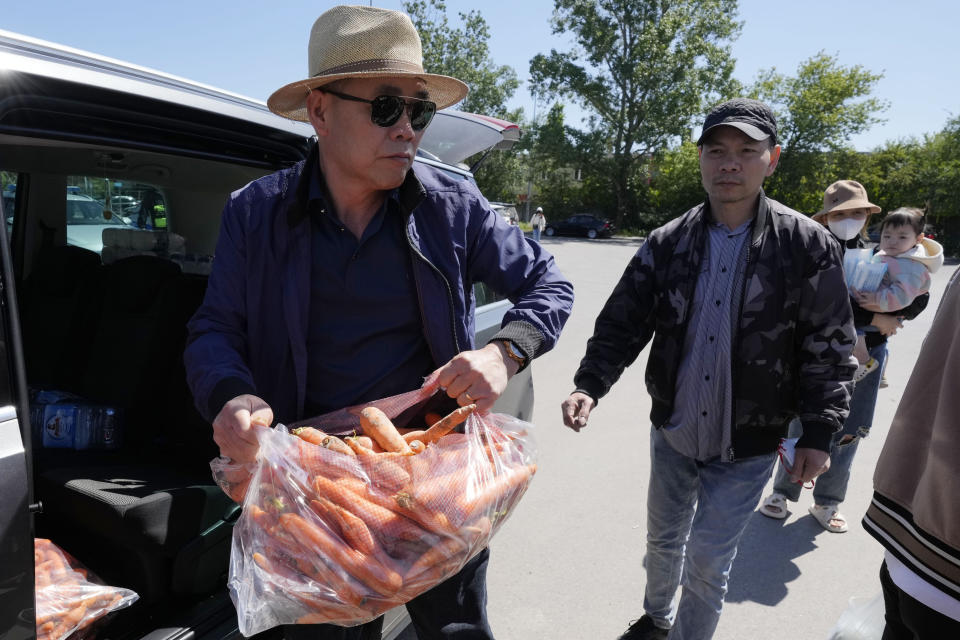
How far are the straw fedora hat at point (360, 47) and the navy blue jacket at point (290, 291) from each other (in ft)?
0.91

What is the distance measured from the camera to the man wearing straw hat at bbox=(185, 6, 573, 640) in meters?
1.72

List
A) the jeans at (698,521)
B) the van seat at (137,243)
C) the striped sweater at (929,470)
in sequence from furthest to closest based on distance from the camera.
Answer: the van seat at (137,243) < the jeans at (698,521) < the striped sweater at (929,470)

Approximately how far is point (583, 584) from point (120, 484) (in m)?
2.19

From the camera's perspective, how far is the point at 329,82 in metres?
1.75

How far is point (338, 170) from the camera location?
1813mm

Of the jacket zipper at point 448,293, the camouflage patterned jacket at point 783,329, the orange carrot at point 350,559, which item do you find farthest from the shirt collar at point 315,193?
the camouflage patterned jacket at point 783,329

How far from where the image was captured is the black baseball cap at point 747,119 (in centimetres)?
217

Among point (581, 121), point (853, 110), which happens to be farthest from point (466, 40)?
point (853, 110)

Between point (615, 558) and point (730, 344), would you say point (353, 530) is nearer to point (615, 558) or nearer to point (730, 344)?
point (730, 344)

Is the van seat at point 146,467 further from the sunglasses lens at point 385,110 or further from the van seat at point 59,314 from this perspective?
the sunglasses lens at point 385,110

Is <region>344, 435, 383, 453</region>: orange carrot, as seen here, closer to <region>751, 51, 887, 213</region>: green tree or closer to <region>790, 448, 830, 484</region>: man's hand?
<region>790, 448, 830, 484</region>: man's hand

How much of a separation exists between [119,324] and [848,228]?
4144 millimetres

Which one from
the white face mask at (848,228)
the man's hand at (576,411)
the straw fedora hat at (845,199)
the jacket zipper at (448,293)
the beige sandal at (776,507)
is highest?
the straw fedora hat at (845,199)

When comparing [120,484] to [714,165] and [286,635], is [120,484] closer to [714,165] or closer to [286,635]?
[286,635]
